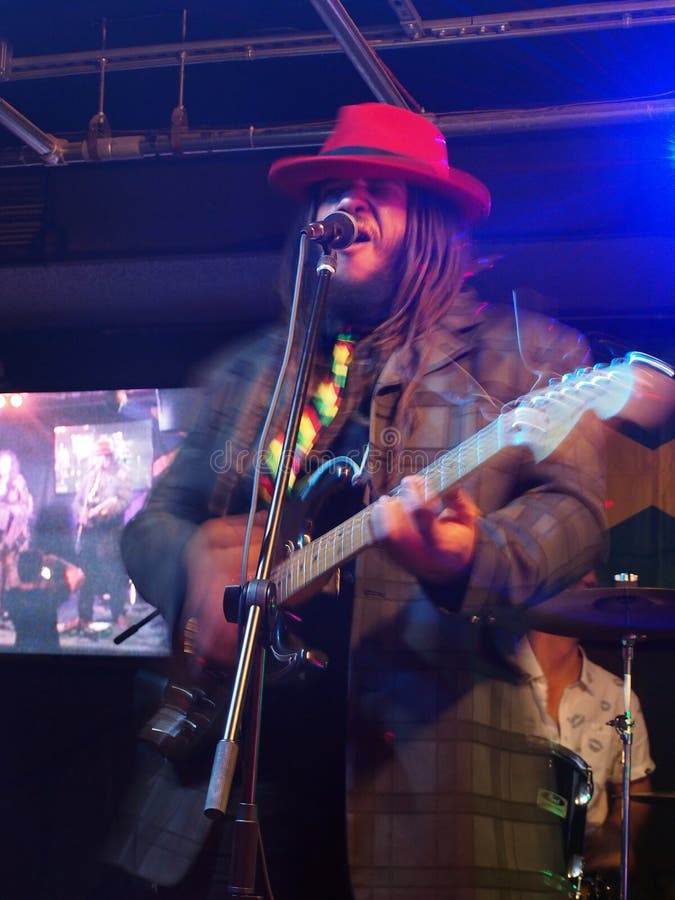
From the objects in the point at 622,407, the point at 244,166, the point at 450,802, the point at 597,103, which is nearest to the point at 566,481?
the point at 622,407

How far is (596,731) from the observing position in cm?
373

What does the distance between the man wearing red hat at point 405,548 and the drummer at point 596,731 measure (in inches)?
70.7

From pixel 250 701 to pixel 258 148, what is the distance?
263 centimetres

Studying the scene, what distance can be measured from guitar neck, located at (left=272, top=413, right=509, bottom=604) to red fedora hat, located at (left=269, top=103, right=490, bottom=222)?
2.45 ft

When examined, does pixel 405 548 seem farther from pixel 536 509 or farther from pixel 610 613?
Answer: pixel 610 613

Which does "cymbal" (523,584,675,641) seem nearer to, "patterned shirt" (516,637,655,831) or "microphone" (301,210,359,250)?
"patterned shirt" (516,637,655,831)

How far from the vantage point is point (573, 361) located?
5.85 feet

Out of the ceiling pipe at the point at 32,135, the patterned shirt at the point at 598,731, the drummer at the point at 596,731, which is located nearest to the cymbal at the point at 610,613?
the drummer at the point at 596,731

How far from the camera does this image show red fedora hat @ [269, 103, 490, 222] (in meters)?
2.06

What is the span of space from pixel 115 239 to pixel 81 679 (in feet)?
6.62

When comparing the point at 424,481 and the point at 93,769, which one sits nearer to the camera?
the point at 424,481

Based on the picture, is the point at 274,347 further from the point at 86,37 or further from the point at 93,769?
the point at 93,769

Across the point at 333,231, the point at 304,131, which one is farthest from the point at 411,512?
the point at 304,131

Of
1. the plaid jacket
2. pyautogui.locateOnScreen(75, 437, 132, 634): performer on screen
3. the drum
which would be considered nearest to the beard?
the plaid jacket
